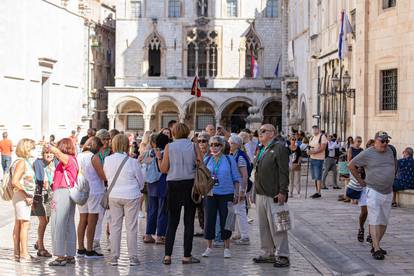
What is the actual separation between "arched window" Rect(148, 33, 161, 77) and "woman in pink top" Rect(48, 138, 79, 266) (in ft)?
182

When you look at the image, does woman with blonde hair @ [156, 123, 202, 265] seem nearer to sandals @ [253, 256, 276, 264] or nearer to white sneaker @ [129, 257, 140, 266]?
white sneaker @ [129, 257, 140, 266]

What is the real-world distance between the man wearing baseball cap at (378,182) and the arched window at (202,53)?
54733mm

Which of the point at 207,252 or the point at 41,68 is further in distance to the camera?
the point at 41,68

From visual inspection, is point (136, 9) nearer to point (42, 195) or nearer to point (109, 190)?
point (42, 195)

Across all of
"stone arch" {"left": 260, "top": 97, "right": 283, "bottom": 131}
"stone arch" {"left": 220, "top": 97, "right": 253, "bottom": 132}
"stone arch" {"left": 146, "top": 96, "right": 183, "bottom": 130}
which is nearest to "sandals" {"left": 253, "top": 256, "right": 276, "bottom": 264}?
"stone arch" {"left": 146, "top": 96, "right": 183, "bottom": 130}

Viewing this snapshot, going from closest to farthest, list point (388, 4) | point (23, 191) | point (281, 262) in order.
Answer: point (281, 262) → point (23, 191) → point (388, 4)

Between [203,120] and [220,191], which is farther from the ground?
[203,120]

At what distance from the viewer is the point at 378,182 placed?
12.8m

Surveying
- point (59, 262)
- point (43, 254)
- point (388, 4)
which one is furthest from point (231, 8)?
point (59, 262)

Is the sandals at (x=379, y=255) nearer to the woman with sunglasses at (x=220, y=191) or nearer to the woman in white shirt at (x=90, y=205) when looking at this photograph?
the woman with sunglasses at (x=220, y=191)

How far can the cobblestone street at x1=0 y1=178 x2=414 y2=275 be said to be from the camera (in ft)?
38.1

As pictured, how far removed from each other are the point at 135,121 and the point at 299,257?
53.7 metres

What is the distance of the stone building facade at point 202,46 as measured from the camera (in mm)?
67125

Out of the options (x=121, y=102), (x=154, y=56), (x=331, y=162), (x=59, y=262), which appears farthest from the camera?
(x=154, y=56)
